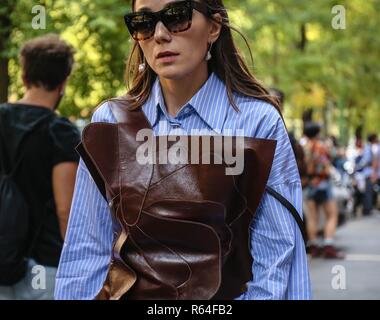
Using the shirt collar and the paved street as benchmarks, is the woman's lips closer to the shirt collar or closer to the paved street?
the shirt collar

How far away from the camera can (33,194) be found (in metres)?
3.90

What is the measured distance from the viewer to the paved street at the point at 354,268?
28.1 ft

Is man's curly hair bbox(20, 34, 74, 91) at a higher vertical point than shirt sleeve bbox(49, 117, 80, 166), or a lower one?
higher

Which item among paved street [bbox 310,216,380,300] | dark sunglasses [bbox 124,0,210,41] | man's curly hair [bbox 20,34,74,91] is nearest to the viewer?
dark sunglasses [bbox 124,0,210,41]

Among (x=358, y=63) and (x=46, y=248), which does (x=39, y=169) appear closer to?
(x=46, y=248)

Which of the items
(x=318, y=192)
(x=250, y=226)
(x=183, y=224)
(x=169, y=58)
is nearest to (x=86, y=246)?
(x=183, y=224)

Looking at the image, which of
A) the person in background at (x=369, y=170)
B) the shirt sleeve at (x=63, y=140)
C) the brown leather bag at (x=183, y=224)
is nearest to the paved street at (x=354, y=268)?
the shirt sleeve at (x=63, y=140)

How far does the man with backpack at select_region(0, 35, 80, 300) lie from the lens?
3.82 meters

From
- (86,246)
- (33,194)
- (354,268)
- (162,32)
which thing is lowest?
(354,268)

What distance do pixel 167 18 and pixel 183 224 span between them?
1.92 feet

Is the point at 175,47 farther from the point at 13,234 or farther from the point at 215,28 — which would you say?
the point at 13,234

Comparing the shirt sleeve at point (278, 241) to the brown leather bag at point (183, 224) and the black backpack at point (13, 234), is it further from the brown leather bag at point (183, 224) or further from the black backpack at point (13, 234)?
the black backpack at point (13, 234)

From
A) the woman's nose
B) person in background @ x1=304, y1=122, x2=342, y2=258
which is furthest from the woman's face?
person in background @ x1=304, y1=122, x2=342, y2=258

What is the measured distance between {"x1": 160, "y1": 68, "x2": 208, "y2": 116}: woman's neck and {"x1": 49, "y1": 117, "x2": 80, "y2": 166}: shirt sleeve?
146 cm
